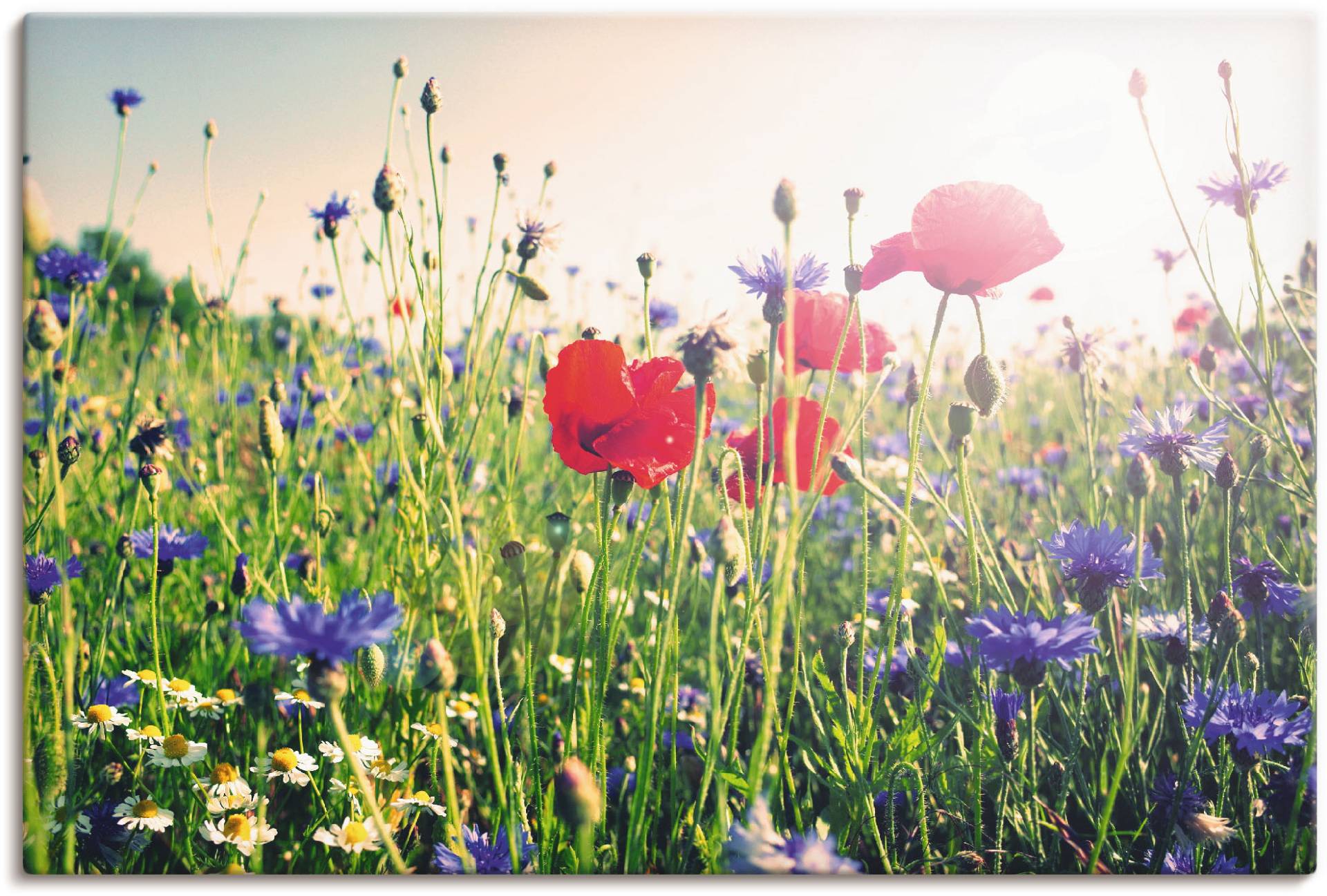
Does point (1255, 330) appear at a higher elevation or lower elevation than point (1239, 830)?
higher

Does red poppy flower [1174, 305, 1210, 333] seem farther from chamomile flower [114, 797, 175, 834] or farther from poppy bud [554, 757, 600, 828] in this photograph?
chamomile flower [114, 797, 175, 834]

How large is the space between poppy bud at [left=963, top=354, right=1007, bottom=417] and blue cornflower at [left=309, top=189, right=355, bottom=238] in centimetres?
75

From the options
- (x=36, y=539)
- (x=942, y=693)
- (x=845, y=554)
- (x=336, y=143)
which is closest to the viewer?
(x=942, y=693)

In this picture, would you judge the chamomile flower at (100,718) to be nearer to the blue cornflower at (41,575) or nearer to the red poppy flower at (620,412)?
the blue cornflower at (41,575)

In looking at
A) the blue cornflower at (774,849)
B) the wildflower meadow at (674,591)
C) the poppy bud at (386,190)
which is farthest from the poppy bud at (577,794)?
the poppy bud at (386,190)

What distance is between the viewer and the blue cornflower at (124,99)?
113cm

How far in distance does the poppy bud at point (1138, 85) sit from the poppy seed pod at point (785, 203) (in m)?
0.63

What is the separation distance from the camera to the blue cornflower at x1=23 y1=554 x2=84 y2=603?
1022 millimetres

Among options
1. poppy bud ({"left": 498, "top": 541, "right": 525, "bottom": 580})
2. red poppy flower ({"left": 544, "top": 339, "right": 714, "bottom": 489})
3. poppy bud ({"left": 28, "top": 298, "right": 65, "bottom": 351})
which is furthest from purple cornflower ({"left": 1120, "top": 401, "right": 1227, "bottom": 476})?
poppy bud ({"left": 28, "top": 298, "right": 65, "bottom": 351})

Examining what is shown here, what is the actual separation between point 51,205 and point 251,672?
66cm

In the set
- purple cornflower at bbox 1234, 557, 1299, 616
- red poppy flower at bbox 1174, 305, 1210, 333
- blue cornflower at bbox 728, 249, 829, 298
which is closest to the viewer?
blue cornflower at bbox 728, 249, 829, 298

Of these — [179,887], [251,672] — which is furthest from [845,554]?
[179,887]

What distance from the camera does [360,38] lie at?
1145mm

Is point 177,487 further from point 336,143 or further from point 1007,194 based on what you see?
point 1007,194
